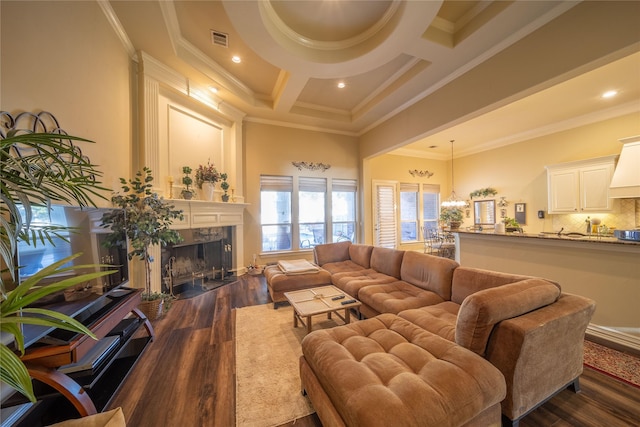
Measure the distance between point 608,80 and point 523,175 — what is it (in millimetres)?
2506

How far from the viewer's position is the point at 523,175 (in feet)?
17.7

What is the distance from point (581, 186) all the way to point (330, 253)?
16.8ft

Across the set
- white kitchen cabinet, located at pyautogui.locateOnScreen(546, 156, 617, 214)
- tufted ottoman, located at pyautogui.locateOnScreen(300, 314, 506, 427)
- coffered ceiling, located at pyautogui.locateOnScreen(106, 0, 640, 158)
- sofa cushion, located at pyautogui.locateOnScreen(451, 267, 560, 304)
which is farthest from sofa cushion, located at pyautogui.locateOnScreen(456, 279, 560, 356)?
white kitchen cabinet, located at pyautogui.locateOnScreen(546, 156, 617, 214)

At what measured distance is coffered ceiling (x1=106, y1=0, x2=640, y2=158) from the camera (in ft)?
7.76


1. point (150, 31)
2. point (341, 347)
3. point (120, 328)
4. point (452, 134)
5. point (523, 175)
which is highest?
point (150, 31)

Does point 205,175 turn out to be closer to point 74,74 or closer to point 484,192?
point 74,74

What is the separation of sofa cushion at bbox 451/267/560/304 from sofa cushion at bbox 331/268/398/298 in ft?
2.68

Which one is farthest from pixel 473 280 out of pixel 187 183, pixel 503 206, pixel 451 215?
pixel 503 206

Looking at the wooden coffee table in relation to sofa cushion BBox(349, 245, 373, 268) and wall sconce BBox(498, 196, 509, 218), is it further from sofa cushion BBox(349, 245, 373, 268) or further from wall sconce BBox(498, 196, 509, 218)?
wall sconce BBox(498, 196, 509, 218)

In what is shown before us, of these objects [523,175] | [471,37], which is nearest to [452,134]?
[523,175]

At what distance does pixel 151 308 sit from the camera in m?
2.75

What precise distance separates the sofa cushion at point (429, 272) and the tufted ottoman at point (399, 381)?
95 centimetres

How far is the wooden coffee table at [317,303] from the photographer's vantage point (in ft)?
7.13

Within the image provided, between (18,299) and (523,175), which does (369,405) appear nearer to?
(18,299)
